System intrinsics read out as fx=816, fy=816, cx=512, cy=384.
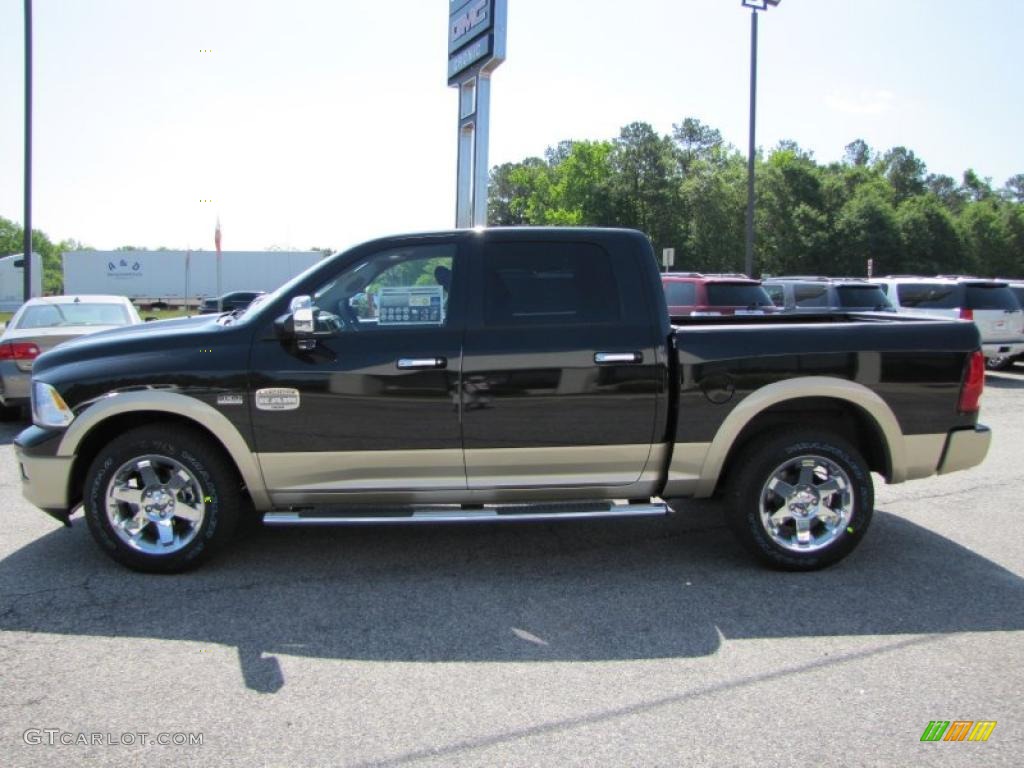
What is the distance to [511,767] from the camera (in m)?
2.84

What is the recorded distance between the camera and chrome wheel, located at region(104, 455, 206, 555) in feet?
15.0

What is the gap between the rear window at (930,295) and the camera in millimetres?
15289

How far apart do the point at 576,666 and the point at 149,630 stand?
6.82ft

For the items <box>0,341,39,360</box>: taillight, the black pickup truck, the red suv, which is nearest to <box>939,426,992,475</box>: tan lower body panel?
the black pickup truck

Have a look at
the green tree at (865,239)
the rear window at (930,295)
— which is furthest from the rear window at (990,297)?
the green tree at (865,239)

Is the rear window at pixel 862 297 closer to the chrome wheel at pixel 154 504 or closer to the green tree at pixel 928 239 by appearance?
the chrome wheel at pixel 154 504

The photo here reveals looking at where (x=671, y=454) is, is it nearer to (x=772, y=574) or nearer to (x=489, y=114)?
(x=772, y=574)

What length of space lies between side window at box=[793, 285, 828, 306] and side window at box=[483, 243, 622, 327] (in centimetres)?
1226

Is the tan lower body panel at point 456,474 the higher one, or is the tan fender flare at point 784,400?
the tan fender flare at point 784,400

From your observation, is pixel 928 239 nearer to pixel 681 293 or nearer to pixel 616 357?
pixel 681 293

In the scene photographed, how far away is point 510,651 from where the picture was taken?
Result: 12.3 feet

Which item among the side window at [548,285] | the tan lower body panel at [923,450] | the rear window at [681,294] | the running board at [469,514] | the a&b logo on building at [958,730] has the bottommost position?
the a&b logo on building at [958,730]

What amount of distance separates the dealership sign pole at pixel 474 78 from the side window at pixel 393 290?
679 centimetres

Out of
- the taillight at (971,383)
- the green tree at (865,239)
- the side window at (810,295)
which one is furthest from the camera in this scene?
the green tree at (865,239)
